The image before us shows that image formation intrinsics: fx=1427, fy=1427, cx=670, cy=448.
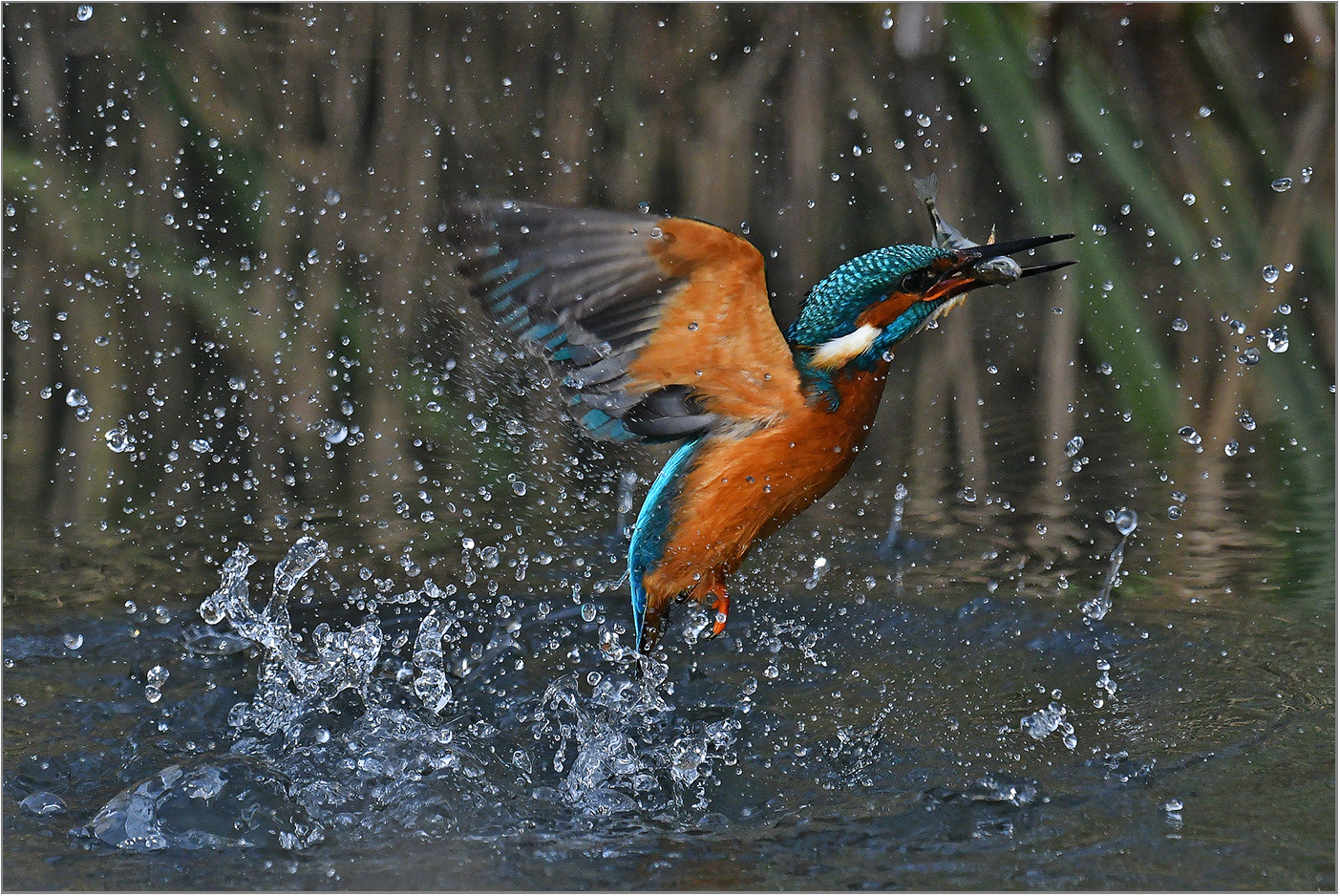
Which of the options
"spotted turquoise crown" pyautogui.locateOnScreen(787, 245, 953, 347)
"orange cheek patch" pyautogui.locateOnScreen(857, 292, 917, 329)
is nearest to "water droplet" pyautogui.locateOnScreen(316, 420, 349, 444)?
"spotted turquoise crown" pyautogui.locateOnScreen(787, 245, 953, 347)

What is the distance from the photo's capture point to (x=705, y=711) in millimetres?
2641

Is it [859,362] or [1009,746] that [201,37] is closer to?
[859,362]

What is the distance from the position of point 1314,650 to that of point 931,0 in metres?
2.20

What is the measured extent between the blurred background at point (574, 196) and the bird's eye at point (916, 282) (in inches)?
45.9

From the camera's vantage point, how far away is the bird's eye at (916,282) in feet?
8.46

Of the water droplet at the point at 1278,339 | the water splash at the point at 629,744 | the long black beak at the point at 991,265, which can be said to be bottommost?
the water splash at the point at 629,744

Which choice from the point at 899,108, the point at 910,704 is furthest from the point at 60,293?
the point at 910,704

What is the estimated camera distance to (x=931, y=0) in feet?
13.4

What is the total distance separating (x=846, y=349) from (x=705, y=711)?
2.35 feet

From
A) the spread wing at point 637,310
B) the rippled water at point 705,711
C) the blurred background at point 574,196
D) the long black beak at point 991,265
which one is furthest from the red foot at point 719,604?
the blurred background at point 574,196

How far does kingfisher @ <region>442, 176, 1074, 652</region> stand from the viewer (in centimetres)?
237

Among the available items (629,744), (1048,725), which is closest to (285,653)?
(629,744)

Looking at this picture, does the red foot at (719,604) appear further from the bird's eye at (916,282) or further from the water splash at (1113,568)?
the water splash at (1113,568)

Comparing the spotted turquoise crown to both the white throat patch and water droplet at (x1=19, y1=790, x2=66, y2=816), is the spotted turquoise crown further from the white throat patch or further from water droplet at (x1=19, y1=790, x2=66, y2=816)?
water droplet at (x1=19, y1=790, x2=66, y2=816)
